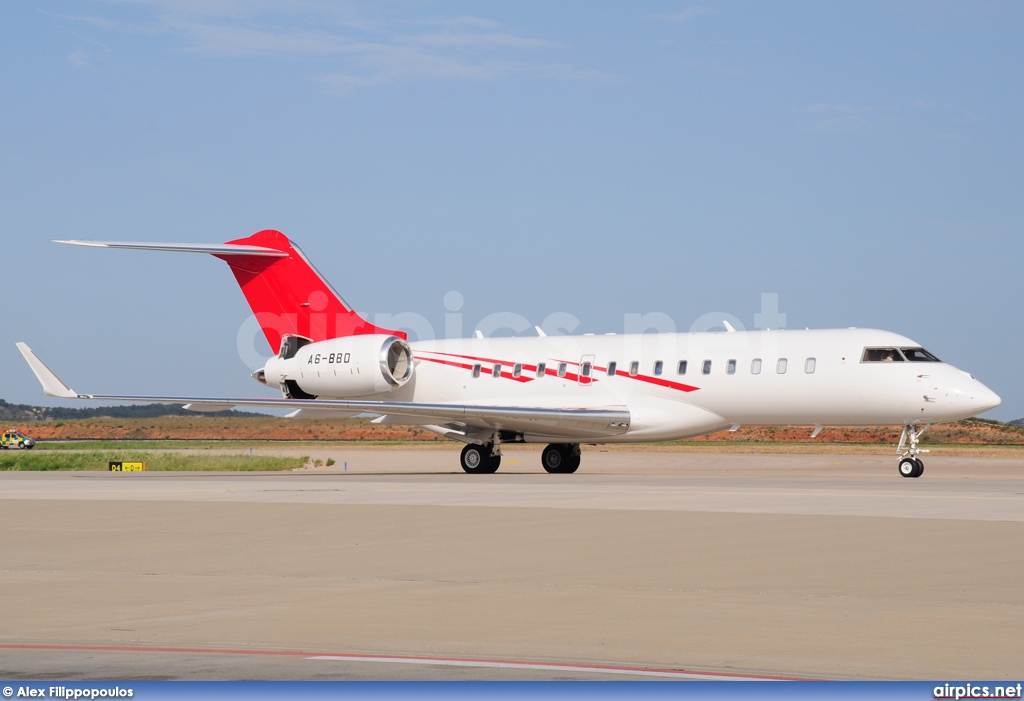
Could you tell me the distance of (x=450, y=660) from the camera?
7484 mm

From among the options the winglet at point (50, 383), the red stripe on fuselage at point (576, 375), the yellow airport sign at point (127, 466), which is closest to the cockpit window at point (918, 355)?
the red stripe on fuselage at point (576, 375)

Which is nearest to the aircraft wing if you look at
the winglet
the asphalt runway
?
the winglet

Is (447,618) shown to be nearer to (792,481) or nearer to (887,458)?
(792,481)

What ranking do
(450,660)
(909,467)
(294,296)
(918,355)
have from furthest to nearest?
(294,296), (918,355), (909,467), (450,660)

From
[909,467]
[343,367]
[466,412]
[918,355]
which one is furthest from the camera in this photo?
[343,367]

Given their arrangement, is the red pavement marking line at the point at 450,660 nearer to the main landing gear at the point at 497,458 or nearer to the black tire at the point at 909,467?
the black tire at the point at 909,467

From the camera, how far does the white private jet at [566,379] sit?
29266mm

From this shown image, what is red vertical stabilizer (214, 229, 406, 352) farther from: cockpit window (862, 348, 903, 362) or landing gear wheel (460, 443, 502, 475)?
cockpit window (862, 348, 903, 362)

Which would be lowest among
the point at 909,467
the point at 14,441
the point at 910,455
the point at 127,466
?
the point at 14,441

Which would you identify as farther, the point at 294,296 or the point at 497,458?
the point at 294,296

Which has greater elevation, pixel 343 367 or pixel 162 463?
pixel 343 367

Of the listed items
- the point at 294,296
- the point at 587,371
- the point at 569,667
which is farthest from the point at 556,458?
the point at 569,667

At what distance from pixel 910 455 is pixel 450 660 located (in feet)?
74.3

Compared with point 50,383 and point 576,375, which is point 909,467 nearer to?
point 576,375
